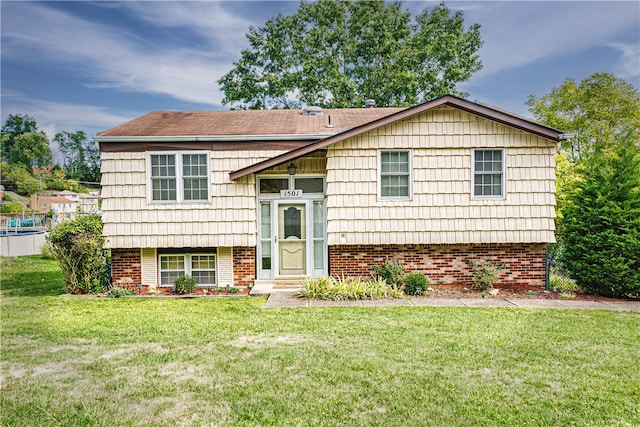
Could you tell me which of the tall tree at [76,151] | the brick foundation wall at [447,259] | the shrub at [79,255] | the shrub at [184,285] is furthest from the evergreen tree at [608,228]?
the tall tree at [76,151]

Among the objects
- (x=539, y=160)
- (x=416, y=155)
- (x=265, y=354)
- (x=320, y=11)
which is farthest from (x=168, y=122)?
(x=320, y=11)

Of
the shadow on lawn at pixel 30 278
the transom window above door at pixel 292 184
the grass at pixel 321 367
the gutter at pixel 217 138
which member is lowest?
the shadow on lawn at pixel 30 278

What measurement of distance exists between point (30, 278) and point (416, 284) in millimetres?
11726

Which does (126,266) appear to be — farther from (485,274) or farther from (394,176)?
(485,274)

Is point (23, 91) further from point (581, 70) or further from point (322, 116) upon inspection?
point (581, 70)

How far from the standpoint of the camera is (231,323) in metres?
7.44

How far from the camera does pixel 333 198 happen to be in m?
10.6

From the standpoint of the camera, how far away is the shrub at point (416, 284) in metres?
9.92

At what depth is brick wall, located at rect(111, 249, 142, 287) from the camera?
11.0 metres

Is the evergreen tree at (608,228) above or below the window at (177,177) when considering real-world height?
below

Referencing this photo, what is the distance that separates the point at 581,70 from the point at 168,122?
2505 centimetres

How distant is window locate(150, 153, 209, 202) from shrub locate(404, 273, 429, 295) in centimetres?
534

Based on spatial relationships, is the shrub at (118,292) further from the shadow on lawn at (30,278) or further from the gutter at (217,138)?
the gutter at (217,138)

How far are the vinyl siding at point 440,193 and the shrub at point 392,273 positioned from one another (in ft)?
1.90
